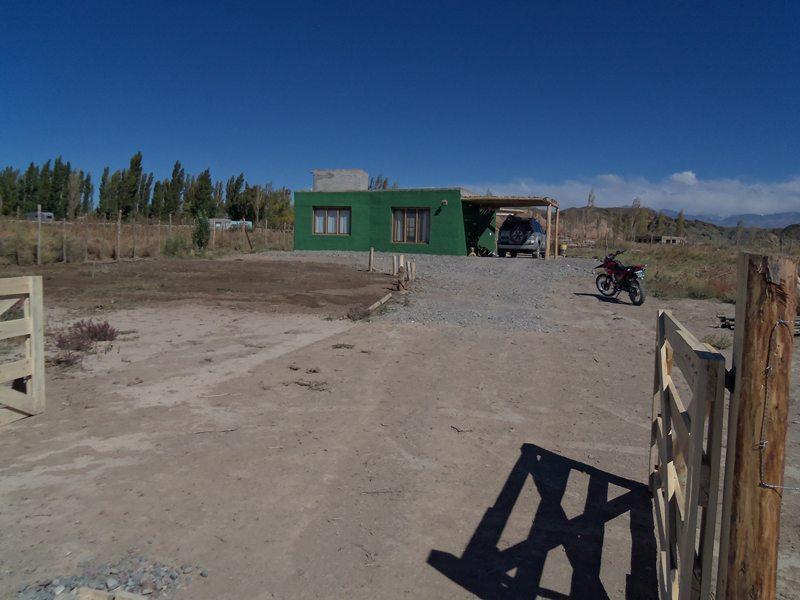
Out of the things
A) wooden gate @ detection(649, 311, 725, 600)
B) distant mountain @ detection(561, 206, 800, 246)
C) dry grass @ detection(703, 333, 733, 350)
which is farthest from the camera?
distant mountain @ detection(561, 206, 800, 246)

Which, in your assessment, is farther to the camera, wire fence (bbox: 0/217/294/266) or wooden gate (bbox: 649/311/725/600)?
wire fence (bbox: 0/217/294/266)

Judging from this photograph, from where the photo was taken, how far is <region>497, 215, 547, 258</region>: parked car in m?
26.9

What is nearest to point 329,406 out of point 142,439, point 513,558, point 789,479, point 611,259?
point 142,439

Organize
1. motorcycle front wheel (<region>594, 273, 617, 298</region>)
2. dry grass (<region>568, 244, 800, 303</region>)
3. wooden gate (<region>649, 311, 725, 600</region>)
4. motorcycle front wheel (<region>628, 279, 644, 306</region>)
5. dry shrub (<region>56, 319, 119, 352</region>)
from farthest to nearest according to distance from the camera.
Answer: dry grass (<region>568, 244, 800, 303</region>) < motorcycle front wheel (<region>594, 273, 617, 298</region>) < motorcycle front wheel (<region>628, 279, 644, 306</region>) < dry shrub (<region>56, 319, 119, 352</region>) < wooden gate (<region>649, 311, 725, 600</region>)

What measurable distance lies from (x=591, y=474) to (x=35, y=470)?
4007 millimetres

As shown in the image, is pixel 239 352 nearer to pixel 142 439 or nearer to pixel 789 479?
pixel 142 439

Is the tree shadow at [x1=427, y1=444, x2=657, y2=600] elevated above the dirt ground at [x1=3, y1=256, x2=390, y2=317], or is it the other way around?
the dirt ground at [x1=3, y1=256, x2=390, y2=317]

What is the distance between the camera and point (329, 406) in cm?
575

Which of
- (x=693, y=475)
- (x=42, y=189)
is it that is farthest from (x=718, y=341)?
(x=42, y=189)

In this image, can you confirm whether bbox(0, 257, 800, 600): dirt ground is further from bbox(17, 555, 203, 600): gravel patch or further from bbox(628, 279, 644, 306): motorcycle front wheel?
bbox(628, 279, 644, 306): motorcycle front wheel

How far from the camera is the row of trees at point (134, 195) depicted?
53000mm

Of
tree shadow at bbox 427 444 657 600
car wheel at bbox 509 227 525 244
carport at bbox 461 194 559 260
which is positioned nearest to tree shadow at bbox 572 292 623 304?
carport at bbox 461 194 559 260

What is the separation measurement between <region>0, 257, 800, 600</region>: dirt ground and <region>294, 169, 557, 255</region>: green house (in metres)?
19.1

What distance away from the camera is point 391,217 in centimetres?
2914
